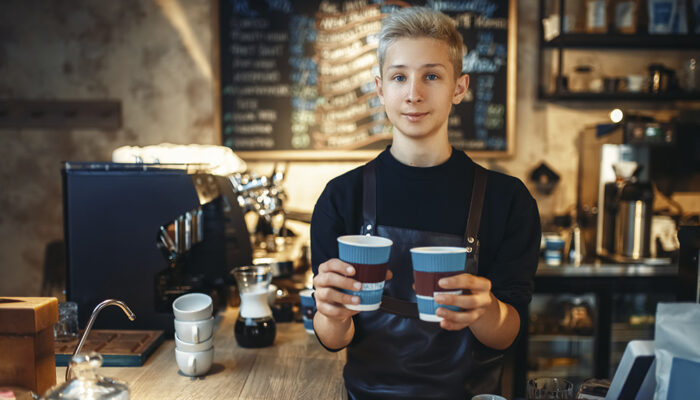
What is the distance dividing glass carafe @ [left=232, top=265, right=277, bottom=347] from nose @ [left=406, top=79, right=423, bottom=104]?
0.73 m

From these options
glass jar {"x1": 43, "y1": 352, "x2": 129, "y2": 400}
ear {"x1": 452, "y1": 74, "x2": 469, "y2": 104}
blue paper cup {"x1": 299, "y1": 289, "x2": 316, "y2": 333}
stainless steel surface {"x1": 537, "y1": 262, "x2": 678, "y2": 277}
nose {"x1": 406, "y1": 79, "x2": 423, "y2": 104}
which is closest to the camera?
glass jar {"x1": 43, "y1": 352, "x2": 129, "y2": 400}

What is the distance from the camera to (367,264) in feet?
3.18

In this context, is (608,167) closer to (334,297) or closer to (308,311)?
(308,311)

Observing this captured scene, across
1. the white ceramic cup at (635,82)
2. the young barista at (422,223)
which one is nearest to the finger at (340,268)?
the young barista at (422,223)

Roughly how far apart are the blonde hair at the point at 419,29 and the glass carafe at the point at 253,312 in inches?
30.1

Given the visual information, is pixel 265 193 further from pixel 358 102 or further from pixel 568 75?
pixel 568 75

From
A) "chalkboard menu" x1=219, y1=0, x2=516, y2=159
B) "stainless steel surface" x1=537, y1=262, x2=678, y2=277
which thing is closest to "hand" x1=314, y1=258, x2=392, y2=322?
"stainless steel surface" x1=537, y1=262, x2=678, y2=277

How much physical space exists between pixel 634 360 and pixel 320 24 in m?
2.80

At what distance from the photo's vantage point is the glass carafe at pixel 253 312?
1.60m

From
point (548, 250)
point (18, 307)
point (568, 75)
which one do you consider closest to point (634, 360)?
point (18, 307)

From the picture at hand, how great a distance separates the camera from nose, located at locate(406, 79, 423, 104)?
4.06 feet

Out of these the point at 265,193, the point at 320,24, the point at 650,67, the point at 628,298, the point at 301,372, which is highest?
the point at 320,24

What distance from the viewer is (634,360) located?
3.08 ft

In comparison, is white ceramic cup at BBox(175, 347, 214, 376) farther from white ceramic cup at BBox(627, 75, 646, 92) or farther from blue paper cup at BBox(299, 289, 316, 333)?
white ceramic cup at BBox(627, 75, 646, 92)
